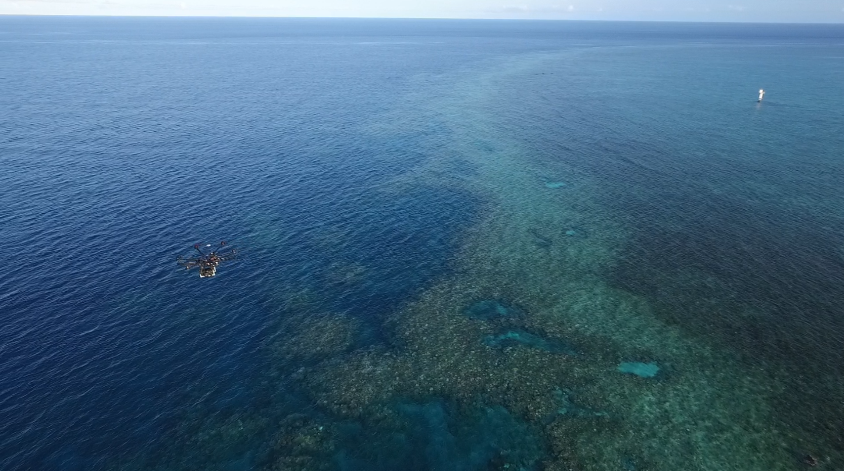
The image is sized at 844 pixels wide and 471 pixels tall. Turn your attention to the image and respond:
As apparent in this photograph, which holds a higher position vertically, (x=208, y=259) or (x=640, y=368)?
(x=208, y=259)

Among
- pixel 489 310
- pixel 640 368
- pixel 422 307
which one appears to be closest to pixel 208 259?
pixel 422 307

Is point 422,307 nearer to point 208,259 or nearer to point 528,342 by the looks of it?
point 528,342

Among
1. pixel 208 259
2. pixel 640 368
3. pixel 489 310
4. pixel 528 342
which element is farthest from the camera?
pixel 208 259

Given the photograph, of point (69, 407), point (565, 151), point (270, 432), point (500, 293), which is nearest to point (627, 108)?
point (565, 151)

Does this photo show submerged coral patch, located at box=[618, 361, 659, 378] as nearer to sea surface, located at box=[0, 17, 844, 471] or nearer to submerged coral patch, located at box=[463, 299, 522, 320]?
sea surface, located at box=[0, 17, 844, 471]

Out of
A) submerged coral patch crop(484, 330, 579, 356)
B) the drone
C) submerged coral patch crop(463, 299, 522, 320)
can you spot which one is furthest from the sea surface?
the drone

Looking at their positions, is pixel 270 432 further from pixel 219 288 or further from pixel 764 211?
pixel 764 211

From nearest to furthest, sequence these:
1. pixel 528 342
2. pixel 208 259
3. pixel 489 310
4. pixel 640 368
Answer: pixel 640 368 → pixel 528 342 → pixel 489 310 → pixel 208 259

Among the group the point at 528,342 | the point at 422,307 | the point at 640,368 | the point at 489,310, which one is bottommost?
the point at 640,368
